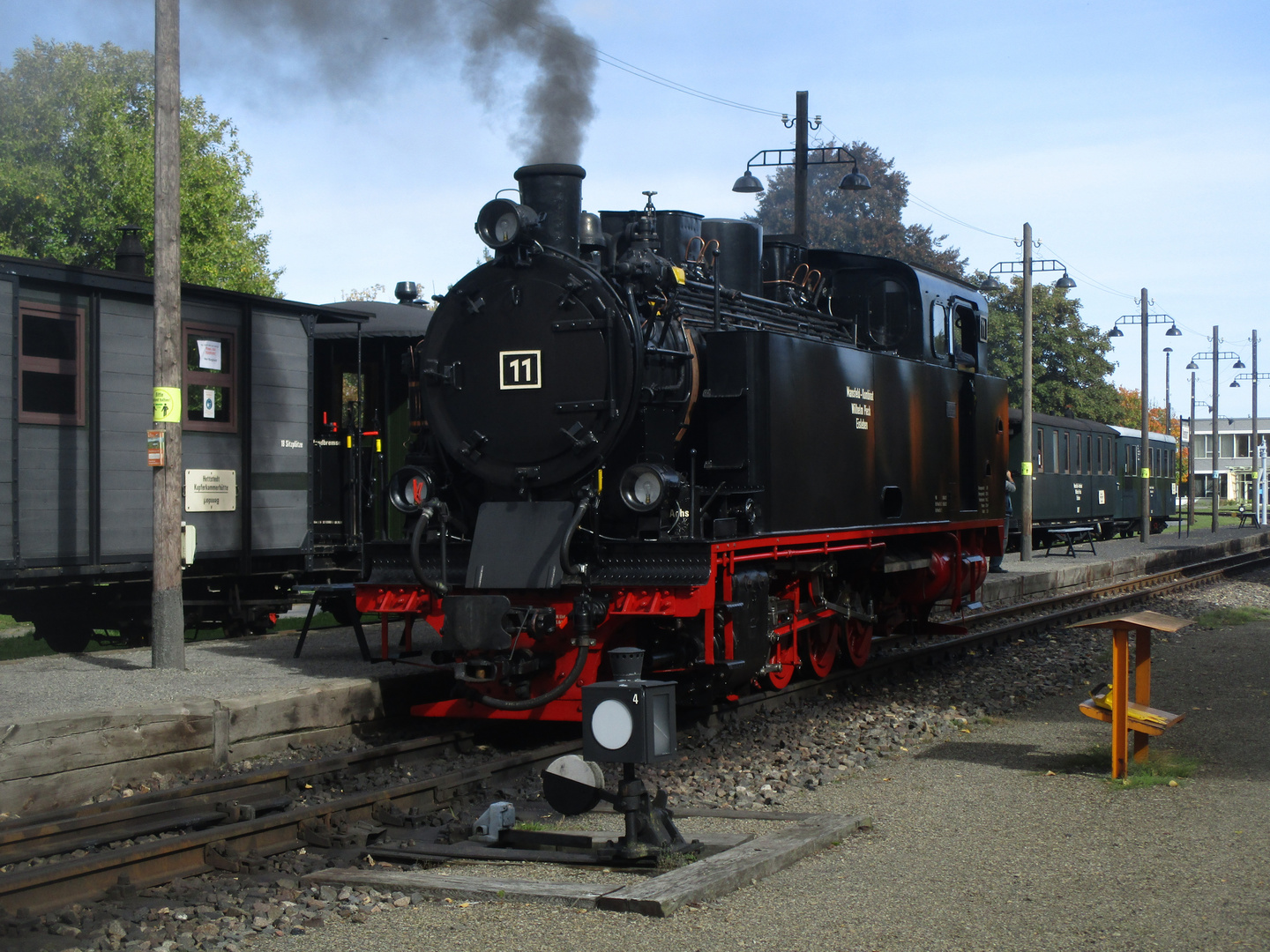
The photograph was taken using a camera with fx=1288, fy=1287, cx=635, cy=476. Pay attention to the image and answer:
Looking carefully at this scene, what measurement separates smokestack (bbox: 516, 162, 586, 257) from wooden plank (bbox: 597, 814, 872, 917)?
399cm

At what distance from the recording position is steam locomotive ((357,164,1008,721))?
727 centimetres

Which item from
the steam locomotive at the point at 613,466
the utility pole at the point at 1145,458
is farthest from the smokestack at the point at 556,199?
the utility pole at the point at 1145,458

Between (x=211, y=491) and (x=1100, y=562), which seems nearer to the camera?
(x=211, y=491)

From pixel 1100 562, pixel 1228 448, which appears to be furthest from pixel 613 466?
pixel 1228 448

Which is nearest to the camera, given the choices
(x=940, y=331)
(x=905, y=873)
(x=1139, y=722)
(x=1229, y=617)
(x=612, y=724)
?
(x=905, y=873)

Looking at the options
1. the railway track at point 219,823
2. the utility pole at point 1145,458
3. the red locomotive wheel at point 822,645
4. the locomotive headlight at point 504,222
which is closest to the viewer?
the railway track at point 219,823

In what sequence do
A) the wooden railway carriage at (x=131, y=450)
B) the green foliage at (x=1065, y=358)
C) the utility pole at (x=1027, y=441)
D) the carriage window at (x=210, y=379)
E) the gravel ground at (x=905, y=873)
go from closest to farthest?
the gravel ground at (x=905, y=873) → the wooden railway carriage at (x=131, y=450) → the carriage window at (x=210, y=379) → the utility pole at (x=1027, y=441) → the green foliage at (x=1065, y=358)

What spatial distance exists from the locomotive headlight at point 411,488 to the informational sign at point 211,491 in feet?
8.90

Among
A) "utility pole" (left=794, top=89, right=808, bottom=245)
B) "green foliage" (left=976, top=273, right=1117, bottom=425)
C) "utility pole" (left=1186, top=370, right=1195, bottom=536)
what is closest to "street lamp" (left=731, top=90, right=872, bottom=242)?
"utility pole" (left=794, top=89, right=808, bottom=245)

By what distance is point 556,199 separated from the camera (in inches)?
312

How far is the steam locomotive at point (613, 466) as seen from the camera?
23.9 feet

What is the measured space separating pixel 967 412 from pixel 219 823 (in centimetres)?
794

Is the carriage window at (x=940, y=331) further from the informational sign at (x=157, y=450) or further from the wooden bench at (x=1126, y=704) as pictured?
the informational sign at (x=157, y=450)

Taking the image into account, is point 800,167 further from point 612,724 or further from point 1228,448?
point 1228,448
